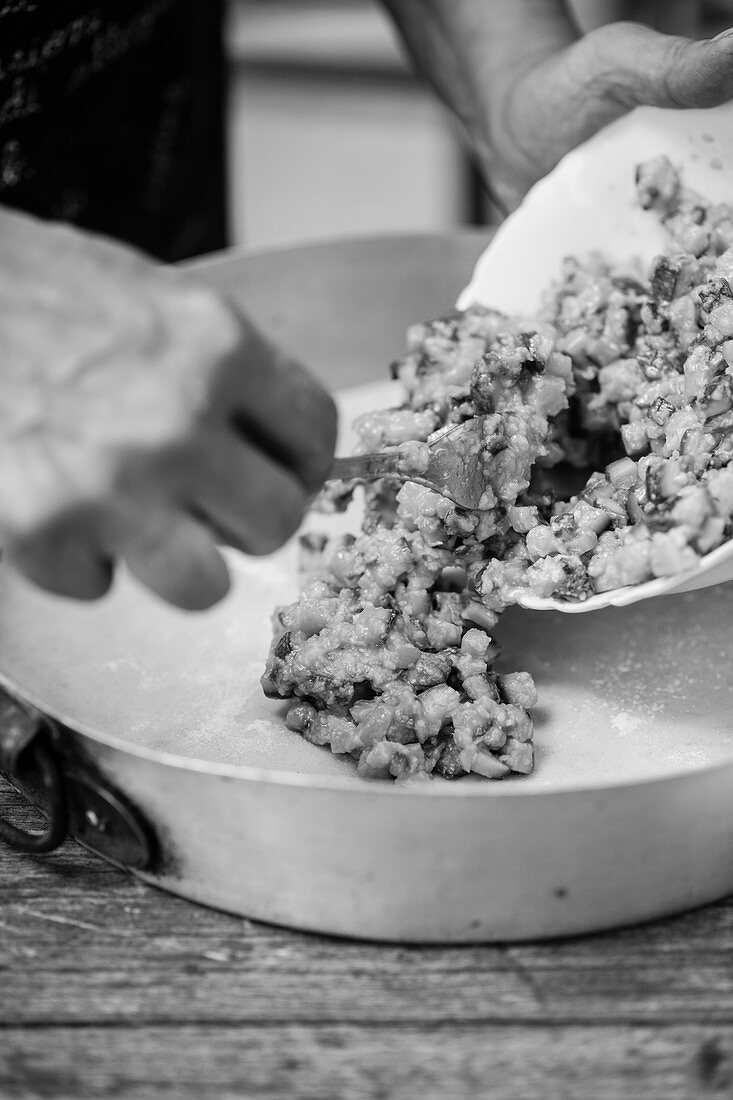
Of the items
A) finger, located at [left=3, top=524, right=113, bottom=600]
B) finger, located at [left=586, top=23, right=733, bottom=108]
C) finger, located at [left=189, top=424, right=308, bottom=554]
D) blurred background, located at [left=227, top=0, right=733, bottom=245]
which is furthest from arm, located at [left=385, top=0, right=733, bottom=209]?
blurred background, located at [left=227, top=0, right=733, bottom=245]

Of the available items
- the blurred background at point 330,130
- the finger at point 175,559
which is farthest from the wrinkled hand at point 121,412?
the blurred background at point 330,130

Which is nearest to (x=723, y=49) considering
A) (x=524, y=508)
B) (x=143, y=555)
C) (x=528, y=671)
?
(x=524, y=508)

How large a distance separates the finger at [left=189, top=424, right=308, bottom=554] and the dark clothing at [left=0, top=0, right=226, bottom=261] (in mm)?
770

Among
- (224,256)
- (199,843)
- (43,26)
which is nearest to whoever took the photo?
(199,843)

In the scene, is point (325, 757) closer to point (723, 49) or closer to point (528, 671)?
point (528, 671)

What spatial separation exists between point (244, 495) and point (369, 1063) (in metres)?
0.38

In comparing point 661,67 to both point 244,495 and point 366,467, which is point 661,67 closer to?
point 366,467

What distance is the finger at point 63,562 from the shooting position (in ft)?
2.51

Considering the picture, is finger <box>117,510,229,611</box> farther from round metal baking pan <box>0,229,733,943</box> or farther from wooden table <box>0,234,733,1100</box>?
wooden table <box>0,234,733,1100</box>

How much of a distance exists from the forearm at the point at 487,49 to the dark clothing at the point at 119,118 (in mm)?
369

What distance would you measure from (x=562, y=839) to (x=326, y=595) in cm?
39

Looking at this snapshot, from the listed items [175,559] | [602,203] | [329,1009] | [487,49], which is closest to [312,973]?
[329,1009]

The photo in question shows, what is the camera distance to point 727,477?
100cm

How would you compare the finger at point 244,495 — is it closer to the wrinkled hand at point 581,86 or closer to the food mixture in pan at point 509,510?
the food mixture in pan at point 509,510
